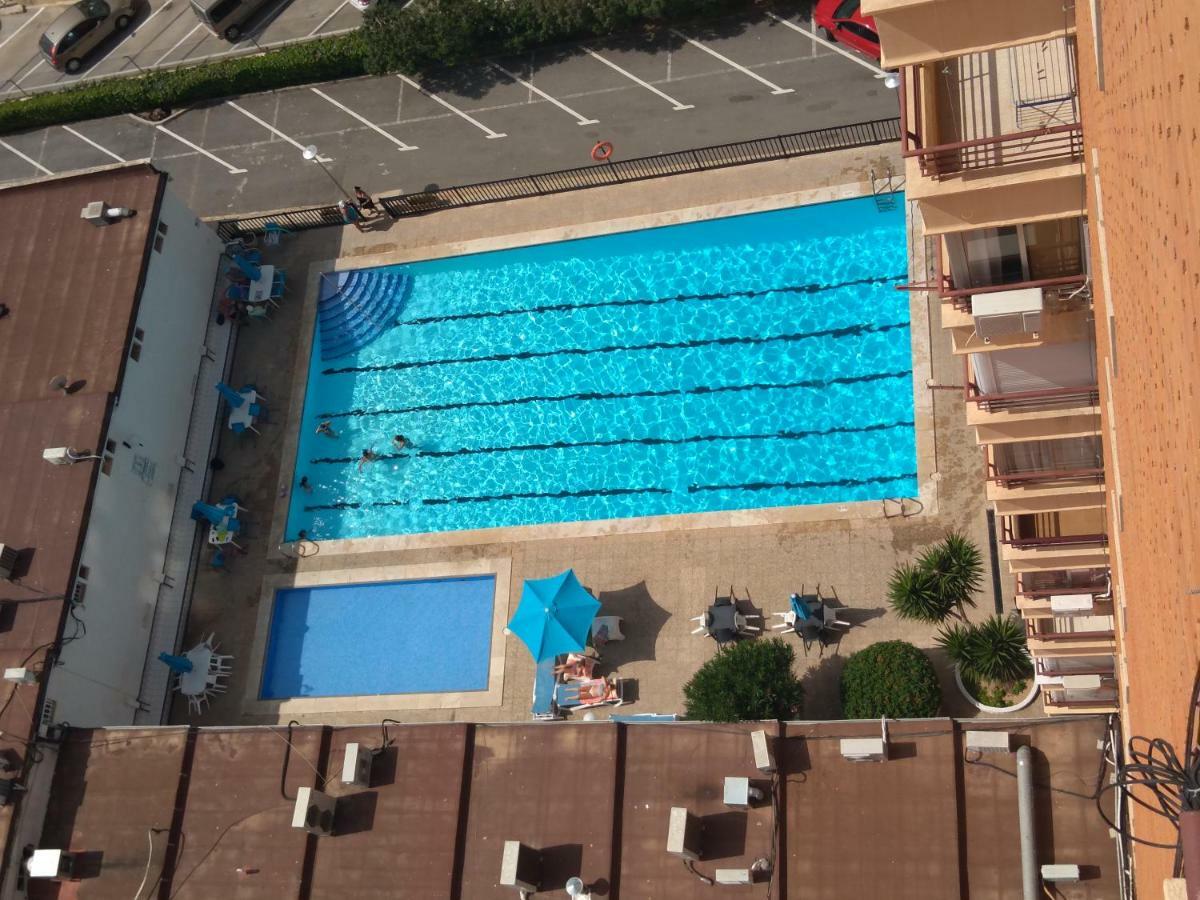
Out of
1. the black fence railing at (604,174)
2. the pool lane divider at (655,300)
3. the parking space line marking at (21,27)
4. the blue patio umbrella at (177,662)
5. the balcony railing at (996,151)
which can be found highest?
the parking space line marking at (21,27)

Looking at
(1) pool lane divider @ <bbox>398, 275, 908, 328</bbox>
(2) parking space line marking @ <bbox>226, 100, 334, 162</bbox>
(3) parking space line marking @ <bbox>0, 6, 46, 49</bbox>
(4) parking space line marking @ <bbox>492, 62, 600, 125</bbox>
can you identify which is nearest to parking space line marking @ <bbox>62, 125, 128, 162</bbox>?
(2) parking space line marking @ <bbox>226, 100, 334, 162</bbox>

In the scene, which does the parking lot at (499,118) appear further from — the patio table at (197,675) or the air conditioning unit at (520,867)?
the air conditioning unit at (520,867)

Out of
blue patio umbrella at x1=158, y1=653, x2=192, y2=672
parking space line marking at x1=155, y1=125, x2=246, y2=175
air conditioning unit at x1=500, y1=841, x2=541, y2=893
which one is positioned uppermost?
parking space line marking at x1=155, y1=125, x2=246, y2=175

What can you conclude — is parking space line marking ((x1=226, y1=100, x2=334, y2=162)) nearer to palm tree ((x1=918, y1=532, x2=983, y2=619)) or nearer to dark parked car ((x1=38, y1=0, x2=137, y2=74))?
dark parked car ((x1=38, y1=0, x2=137, y2=74))

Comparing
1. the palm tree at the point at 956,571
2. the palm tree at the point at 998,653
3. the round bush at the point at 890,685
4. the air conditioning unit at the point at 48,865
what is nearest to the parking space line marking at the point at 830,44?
the palm tree at the point at 956,571

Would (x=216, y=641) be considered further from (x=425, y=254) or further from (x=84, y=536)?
(x=425, y=254)

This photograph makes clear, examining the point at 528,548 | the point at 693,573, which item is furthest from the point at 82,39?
the point at 693,573
